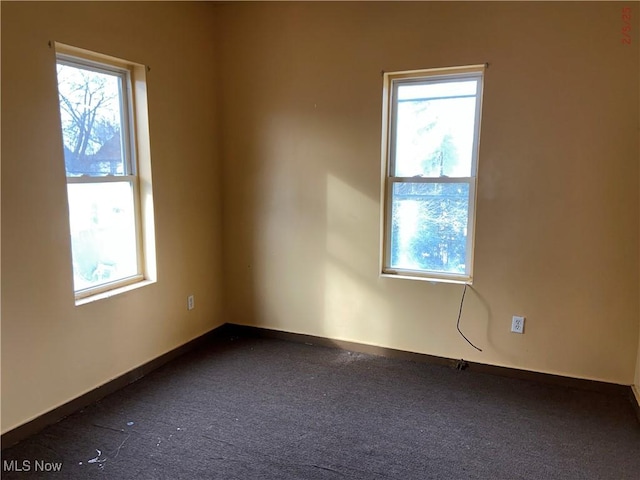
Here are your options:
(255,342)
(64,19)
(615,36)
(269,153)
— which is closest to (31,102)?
(64,19)

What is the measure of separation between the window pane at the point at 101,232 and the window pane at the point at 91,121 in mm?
125

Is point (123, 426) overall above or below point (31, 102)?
below

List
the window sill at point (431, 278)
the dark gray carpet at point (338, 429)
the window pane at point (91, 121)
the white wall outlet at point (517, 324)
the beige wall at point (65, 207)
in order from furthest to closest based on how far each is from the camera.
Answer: the window sill at point (431, 278) < the white wall outlet at point (517, 324) < the window pane at point (91, 121) < the beige wall at point (65, 207) < the dark gray carpet at point (338, 429)

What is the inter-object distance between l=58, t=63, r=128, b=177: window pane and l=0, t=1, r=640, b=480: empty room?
2 centimetres

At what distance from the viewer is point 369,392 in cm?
279

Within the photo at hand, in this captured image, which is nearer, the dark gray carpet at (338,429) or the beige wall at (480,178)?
the dark gray carpet at (338,429)

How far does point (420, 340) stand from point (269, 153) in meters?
1.85

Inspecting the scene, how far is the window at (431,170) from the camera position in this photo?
3012 mm

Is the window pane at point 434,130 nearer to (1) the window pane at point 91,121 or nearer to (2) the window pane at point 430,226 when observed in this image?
(2) the window pane at point 430,226

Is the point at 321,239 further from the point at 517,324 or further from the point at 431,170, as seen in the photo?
the point at 517,324

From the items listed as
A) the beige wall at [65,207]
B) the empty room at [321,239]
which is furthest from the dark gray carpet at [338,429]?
the beige wall at [65,207]

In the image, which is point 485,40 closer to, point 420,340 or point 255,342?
point 420,340

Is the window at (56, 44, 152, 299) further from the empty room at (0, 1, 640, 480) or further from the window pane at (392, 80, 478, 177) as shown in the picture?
the window pane at (392, 80, 478, 177)

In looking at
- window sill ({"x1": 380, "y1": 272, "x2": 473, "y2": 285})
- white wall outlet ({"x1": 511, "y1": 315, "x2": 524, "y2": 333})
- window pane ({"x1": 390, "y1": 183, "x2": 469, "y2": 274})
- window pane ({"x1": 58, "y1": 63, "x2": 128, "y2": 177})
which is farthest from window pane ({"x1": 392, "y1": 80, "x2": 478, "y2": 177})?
window pane ({"x1": 58, "y1": 63, "x2": 128, "y2": 177})
